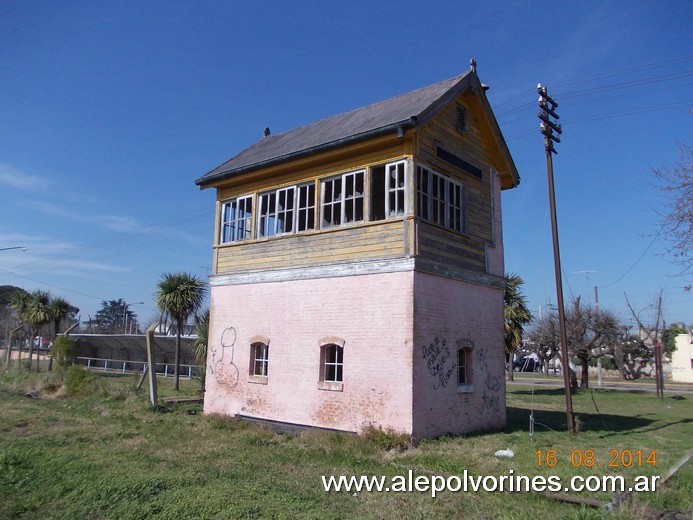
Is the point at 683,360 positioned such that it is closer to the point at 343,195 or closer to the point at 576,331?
the point at 576,331

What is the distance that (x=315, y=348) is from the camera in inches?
517

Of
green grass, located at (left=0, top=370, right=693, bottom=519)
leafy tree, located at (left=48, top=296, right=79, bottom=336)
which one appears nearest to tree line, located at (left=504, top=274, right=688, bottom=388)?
green grass, located at (left=0, top=370, right=693, bottom=519)

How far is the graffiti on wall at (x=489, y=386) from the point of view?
13773 mm

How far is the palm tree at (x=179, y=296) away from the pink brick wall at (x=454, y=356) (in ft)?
44.6

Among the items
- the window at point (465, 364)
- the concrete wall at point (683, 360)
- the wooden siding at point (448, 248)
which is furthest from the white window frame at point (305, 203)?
the concrete wall at point (683, 360)

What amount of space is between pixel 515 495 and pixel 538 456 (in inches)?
106

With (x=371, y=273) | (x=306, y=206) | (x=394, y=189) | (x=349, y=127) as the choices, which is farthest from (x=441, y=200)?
(x=306, y=206)

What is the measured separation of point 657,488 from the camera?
7.34 metres

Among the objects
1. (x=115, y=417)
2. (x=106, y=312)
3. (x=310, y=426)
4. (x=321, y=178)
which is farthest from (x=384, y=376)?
(x=106, y=312)

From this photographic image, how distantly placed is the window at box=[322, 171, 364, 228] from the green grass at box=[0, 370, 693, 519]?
5467mm

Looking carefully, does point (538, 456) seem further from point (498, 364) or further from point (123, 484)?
point (123, 484)

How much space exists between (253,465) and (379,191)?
8.85 meters
